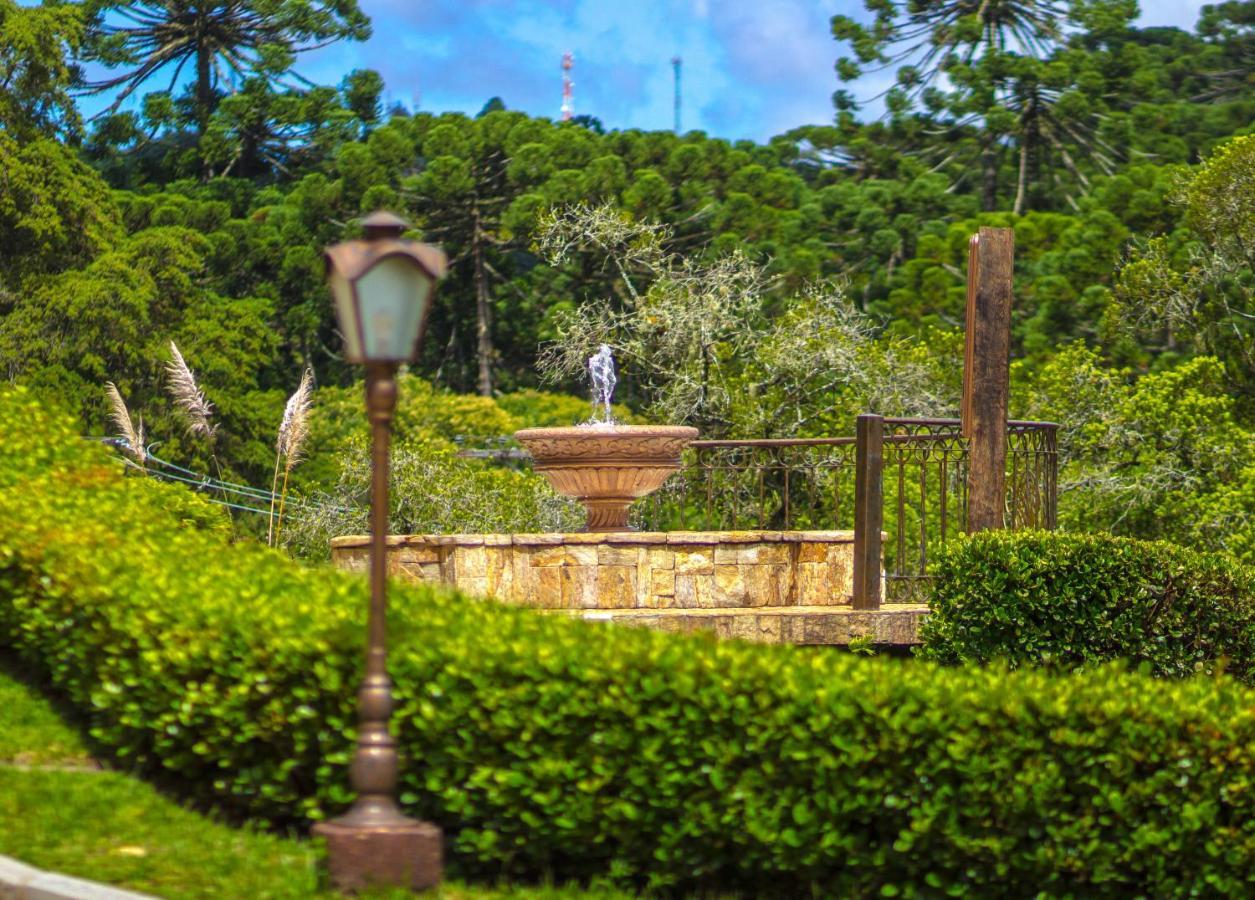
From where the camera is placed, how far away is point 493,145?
140 ft

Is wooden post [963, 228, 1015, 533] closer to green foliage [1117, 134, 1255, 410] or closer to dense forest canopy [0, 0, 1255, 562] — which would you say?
dense forest canopy [0, 0, 1255, 562]

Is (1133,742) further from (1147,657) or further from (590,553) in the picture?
(590,553)

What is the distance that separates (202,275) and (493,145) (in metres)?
7.73

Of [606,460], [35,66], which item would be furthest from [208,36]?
[606,460]

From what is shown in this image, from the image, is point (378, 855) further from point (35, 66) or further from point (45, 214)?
point (35, 66)

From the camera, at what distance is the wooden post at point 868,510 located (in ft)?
39.1

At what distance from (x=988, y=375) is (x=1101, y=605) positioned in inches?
83.9

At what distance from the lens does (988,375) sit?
40.3ft

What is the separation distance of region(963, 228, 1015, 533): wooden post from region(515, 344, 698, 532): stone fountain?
2.12 metres

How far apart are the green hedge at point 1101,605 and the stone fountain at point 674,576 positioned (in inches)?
42.3

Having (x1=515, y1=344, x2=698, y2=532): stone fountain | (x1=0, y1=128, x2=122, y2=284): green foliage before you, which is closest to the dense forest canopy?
(x1=0, y1=128, x2=122, y2=284): green foliage

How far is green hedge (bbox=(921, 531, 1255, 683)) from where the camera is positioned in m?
10.8

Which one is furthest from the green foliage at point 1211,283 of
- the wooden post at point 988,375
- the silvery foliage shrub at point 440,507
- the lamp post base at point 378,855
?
the lamp post base at point 378,855

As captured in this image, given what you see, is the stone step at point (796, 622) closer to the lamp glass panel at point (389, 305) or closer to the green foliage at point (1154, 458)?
the lamp glass panel at point (389, 305)
